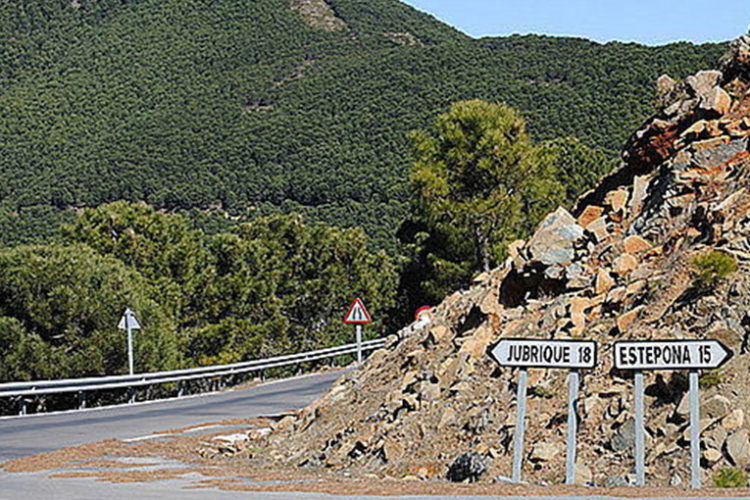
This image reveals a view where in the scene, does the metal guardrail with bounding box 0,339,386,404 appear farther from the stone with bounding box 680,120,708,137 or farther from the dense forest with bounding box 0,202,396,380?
the stone with bounding box 680,120,708,137

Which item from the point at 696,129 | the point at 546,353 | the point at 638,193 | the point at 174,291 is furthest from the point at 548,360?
the point at 174,291

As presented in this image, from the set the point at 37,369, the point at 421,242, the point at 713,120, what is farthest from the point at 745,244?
the point at 421,242

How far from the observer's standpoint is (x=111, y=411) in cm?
2666

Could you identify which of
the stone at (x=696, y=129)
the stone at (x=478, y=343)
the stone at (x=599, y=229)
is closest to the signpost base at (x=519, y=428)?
the stone at (x=478, y=343)

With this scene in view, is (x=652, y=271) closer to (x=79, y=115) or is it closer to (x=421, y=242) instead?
(x=421, y=242)

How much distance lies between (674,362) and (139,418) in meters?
15.4

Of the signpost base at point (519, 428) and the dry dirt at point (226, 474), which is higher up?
the signpost base at point (519, 428)

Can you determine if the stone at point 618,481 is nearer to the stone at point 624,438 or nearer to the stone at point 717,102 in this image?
the stone at point 624,438

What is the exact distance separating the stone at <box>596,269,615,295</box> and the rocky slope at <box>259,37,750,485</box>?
0.02 m

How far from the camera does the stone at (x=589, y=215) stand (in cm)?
1919

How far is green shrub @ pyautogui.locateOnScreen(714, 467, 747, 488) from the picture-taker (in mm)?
11749

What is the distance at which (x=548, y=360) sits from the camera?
40.0 feet

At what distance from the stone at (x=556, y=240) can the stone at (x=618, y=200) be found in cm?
78

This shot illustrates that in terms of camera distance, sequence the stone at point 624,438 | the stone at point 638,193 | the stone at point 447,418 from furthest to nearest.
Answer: the stone at point 638,193
the stone at point 447,418
the stone at point 624,438
